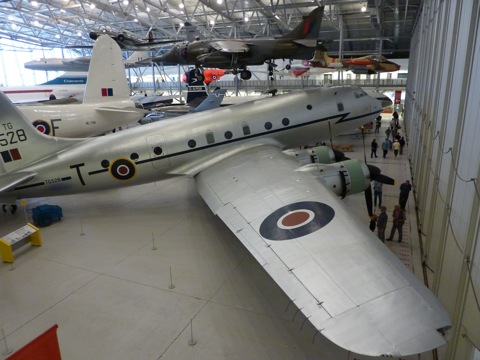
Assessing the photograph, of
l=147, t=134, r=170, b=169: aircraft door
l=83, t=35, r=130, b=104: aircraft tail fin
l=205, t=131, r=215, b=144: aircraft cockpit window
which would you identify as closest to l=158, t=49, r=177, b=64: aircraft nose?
l=83, t=35, r=130, b=104: aircraft tail fin

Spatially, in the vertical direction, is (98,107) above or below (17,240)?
above

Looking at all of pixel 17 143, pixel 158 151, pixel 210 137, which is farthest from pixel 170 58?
pixel 17 143

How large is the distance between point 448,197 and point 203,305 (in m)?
6.07

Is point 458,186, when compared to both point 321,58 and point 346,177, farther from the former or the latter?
point 321,58

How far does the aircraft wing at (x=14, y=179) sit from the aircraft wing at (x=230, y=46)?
35.6 feet

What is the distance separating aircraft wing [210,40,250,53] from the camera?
1752 cm

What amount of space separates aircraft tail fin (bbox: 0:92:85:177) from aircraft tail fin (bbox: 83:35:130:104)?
27.8 feet

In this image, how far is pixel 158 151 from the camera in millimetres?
12789

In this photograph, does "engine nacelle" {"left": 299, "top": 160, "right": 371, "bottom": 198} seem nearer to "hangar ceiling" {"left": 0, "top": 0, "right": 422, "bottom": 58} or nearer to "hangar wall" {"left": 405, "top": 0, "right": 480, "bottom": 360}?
"hangar wall" {"left": 405, "top": 0, "right": 480, "bottom": 360}

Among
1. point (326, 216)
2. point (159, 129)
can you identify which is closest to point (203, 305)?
point (326, 216)

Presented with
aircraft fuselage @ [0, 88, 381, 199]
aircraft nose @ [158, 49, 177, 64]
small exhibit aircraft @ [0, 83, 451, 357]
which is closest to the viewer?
small exhibit aircraft @ [0, 83, 451, 357]

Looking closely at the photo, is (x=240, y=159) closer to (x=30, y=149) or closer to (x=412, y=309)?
(x=30, y=149)

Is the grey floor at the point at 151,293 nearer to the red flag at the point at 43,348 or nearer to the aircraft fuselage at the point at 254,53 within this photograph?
the red flag at the point at 43,348

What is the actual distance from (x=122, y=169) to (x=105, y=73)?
1047 cm
